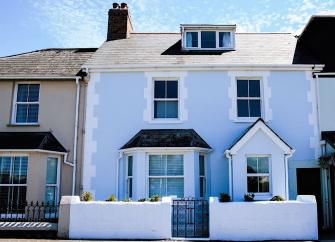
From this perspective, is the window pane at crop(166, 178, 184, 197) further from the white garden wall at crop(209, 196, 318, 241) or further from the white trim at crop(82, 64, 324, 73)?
the white trim at crop(82, 64, 324, 73)

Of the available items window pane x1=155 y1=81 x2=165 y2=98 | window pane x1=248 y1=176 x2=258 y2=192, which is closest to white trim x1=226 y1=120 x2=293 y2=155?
window pane x1=248 y1=176 x2=258 y2=192

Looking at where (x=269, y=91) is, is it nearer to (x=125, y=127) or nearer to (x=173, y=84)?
(x=173, y=84)

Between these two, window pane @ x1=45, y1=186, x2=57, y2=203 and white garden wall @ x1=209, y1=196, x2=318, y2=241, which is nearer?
white garden wall @ x1=209, y1=196, x2=318, y2=241

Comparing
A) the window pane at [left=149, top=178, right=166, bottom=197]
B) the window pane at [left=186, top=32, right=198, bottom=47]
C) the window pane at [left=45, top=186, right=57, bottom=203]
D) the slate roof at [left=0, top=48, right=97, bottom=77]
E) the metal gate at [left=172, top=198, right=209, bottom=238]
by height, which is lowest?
the metal gate at [left=172, top=198, right=209, bottom=238]

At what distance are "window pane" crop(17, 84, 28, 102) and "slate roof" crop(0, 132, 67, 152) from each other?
1525 millimetres

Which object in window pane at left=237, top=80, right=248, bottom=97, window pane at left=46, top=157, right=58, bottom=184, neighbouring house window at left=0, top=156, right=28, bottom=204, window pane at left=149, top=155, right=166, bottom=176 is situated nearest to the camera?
neighbouring house window at left=0, top=156, right=28, bottom=204

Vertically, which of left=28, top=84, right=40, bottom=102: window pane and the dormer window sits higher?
the dormer window

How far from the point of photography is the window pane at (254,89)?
15.8 m

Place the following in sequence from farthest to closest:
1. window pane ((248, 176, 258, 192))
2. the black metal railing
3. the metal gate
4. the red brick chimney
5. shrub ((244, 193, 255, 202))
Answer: the red brick chimney → window pane ((248, 176, 258, 192)) → the black metal railing → shrub ((244, 193, 255, 202)) → the metal gate

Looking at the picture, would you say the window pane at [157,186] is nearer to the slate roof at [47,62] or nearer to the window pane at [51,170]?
the window pane at [51,170]

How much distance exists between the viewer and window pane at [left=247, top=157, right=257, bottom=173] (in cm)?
1441

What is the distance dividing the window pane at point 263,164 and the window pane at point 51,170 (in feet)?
25.4

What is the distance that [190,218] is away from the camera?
13102 millimetres

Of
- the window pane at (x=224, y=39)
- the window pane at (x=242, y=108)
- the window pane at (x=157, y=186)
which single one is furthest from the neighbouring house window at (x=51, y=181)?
the window pane at (x=224, y=39)
